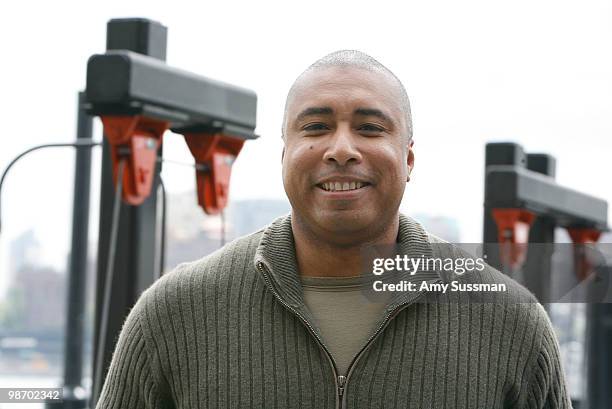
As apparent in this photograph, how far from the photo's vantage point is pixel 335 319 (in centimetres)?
275

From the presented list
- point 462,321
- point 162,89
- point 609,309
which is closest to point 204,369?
point 462,321

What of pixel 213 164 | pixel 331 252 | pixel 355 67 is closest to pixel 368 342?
pixel 331 252

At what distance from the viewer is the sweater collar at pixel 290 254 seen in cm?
277

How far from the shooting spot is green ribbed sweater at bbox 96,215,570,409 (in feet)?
8.92

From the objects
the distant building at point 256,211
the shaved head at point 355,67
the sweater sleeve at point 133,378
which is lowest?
the sweater sleeve at point 133,378

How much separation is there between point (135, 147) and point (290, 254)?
60.8 inches

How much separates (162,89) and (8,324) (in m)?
12.7

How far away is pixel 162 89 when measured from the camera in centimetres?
426

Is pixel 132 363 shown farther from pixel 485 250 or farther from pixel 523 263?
pixel 523 263

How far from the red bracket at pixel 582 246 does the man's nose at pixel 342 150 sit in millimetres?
1739

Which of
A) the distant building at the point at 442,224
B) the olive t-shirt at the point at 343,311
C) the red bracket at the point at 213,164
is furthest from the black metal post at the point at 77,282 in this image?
the olive t-shirt at the point at 343,311

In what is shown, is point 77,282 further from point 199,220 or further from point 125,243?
point 125,243

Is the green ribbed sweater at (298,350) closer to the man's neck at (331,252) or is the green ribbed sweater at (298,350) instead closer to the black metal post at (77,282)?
the man's neck at (331,252)

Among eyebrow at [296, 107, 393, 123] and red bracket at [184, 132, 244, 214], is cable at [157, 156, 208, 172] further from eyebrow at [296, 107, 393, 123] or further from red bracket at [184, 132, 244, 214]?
eyebrow at [296, 107, 393, 123]
